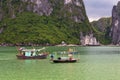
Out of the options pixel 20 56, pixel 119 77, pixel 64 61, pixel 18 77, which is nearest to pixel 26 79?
pixel 18 77

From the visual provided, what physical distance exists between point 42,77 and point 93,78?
6.92 m

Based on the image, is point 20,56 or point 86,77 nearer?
point 86,77

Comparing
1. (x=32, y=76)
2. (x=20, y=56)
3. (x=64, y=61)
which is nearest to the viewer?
(x=32, y=76)

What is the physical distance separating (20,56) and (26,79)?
44.3m

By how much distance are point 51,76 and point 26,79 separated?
183 inches

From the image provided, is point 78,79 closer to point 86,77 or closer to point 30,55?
point 86,77

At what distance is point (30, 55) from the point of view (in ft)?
301

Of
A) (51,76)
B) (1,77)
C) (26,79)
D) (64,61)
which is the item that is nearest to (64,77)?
(51,76)

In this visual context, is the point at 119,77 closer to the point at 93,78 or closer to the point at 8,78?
the point at 93,78

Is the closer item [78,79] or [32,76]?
[78,79]

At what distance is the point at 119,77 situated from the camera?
48531 mm

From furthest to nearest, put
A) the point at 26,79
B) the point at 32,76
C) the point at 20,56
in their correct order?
the point at 20,56
the point at 32,76
the point at 26,79

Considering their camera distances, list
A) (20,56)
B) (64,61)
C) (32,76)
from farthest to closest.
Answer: (20,56), (64,61), (32,76)

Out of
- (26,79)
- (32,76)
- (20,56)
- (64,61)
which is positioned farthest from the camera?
(20,56)
